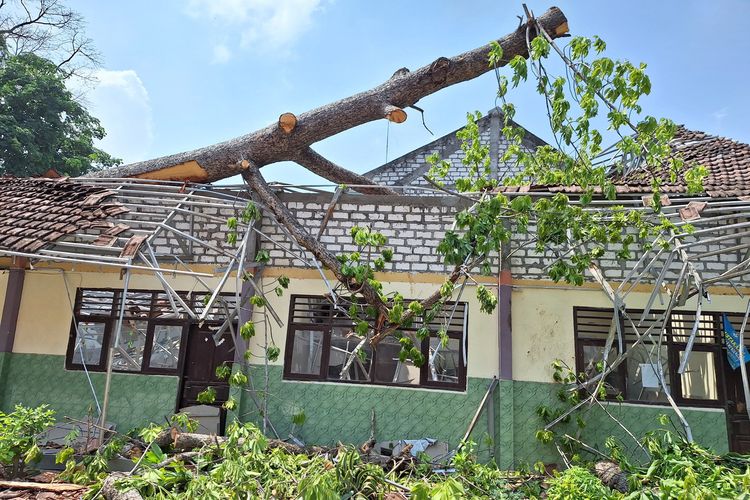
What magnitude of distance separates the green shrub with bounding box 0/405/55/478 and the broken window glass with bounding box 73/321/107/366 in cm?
211

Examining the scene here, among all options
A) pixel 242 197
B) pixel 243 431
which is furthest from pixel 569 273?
pixel 242 197

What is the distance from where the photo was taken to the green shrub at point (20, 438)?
5117 millimetres

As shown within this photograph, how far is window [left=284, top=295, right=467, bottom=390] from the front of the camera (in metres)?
7.20

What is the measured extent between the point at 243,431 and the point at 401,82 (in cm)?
461

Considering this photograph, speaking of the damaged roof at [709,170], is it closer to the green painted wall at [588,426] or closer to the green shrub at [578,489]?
the green painted wall at [588,426]

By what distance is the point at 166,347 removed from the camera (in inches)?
307

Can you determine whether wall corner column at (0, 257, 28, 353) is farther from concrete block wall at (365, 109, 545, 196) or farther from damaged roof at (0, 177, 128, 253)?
concrete block wall at (365, 109, 545, 196)

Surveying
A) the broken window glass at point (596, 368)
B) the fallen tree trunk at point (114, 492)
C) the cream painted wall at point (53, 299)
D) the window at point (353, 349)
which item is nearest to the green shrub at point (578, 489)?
the broken window glass at point (596, 368)

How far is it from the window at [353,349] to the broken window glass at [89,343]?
9.38ft

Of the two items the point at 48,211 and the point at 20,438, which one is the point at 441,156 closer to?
the point at 48,211

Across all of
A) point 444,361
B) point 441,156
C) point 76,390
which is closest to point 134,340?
point 76,390

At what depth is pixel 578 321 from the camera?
23.7ft

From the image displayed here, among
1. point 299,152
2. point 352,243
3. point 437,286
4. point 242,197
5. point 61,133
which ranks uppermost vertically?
point 61,133

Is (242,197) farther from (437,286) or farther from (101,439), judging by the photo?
(101,439)
